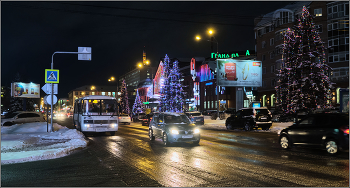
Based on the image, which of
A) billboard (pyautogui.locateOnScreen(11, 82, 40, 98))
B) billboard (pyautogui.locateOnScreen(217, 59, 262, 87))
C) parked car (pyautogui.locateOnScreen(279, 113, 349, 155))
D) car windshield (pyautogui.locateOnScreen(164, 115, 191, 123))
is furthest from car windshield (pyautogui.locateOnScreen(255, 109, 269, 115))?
billboard (pyautogui.locateOnScreen(11, 82, 40, 98))

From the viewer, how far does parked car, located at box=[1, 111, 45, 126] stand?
1207 inches

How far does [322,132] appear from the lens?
1152 cm

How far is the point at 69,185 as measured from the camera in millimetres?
7113

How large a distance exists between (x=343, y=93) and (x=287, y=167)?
1528 centimetres

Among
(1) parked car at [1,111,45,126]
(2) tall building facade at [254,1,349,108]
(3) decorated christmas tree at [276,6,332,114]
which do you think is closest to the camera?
(1) parked car at [1,111,45,126]

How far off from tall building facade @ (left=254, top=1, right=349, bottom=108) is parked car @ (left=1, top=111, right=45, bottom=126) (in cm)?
2869

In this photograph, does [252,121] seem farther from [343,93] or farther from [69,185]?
[69,185]

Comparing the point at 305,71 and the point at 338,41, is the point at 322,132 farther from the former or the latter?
the point at 338,41

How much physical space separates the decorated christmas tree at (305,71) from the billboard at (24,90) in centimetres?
3812

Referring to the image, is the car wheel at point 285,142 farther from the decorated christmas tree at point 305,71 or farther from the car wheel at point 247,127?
the decorated christmas tree at point 305,71

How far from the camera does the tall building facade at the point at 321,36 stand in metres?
47.4

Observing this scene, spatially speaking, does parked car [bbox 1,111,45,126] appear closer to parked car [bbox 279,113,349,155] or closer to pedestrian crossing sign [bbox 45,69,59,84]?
pedestrian crossing sign [bbox 45,69,59,84]

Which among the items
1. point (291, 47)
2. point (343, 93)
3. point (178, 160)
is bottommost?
point (178, 160)

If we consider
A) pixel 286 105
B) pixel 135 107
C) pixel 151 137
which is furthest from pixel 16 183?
pixel 135 107
